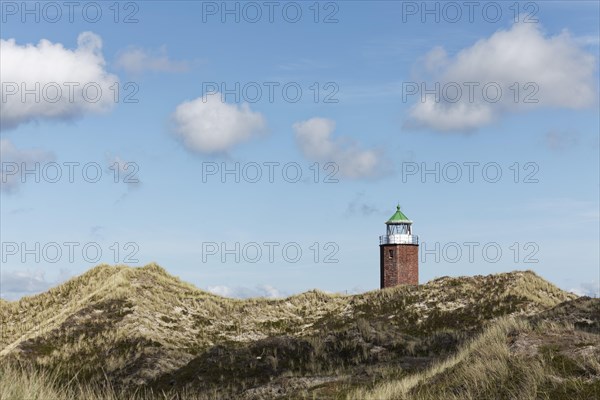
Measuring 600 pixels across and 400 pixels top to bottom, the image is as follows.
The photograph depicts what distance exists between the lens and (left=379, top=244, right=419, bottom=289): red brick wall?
69.9m

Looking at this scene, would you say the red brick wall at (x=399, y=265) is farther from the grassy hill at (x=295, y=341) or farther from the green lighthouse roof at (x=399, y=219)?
the grassy hill at (x=295, y=341)

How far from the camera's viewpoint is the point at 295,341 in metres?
30.3

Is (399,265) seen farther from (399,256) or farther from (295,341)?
(295,341)

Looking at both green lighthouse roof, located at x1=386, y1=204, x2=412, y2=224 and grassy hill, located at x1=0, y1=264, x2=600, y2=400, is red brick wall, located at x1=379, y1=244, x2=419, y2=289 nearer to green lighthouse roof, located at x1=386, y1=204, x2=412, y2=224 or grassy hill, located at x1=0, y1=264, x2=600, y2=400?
green lighthouse roof, located at x1=386, y1=204, x2=412, y2=224

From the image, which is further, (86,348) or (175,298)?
(175,298)

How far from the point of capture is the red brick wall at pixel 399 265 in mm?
69938

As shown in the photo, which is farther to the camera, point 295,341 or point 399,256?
point 399,256

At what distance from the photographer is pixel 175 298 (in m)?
49.4

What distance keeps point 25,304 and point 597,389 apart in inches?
1873

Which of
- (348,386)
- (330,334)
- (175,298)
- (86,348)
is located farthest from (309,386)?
(175,298)

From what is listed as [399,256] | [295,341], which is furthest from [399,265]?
[295,341]

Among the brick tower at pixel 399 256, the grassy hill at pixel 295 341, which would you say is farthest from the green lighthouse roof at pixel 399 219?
the grassy hill at pixel 295 341

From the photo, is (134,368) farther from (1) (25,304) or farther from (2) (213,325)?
(1) (25,304)

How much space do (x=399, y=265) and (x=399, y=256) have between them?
895 mm
